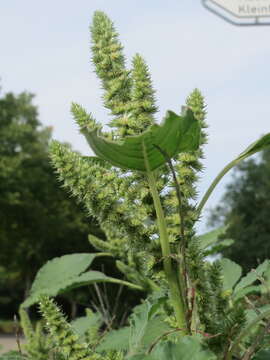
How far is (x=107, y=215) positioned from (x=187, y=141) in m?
0.18

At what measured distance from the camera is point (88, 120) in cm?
112

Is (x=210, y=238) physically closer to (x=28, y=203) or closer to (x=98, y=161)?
(x=98, y=161)

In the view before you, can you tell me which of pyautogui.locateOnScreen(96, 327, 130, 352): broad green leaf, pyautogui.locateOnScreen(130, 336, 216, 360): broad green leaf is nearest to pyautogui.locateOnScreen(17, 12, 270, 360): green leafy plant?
pyautogui.locateOnScreen(130, 336, 216, 360): broad green leaf

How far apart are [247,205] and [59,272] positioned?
4813 centimetres

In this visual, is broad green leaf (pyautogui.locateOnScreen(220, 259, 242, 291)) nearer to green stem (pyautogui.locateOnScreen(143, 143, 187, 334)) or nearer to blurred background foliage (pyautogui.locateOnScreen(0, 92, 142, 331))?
green stem (pyautogui.locateOnScreen(143, 143, 187, 334))

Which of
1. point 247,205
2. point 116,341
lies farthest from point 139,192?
point 247,205

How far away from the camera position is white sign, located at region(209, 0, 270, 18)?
27.1 ft

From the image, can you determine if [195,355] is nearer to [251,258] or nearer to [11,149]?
[11,149]

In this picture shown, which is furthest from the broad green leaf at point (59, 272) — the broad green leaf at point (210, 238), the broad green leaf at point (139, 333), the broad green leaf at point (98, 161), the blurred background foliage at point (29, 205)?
the blurred background foliage at point (29, 205)

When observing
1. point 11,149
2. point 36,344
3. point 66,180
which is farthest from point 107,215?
point 11,149

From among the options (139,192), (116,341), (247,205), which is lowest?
(247,205)

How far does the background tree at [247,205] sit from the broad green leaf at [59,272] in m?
44.1

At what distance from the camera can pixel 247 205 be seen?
4969 centimetres

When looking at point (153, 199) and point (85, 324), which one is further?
point (85, 324)
